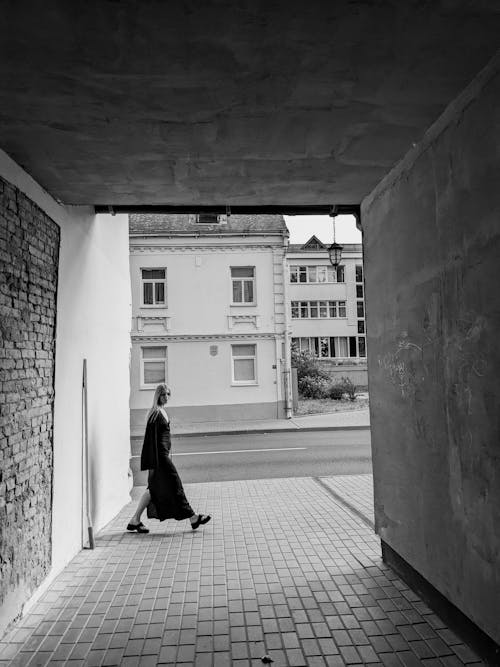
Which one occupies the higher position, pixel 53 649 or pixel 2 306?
pixel 2 306

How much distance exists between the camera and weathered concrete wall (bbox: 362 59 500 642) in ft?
10.7

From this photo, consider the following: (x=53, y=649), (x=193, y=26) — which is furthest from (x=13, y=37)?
(x=53, y=649)

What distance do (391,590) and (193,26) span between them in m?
4.57

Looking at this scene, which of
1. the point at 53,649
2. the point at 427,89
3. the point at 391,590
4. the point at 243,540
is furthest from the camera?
the point at 243,540

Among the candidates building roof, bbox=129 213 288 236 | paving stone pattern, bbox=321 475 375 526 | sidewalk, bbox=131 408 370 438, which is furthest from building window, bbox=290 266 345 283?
paving stone pattern, bbox=321 475 375 526

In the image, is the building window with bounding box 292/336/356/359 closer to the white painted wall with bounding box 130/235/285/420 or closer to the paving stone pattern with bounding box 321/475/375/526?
the white painted wall with bounding box 130/235/285/420

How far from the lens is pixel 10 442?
4242mm

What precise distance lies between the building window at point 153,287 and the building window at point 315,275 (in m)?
19.7

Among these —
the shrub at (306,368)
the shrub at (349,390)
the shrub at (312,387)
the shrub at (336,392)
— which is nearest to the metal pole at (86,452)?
the shrub at (312,387)

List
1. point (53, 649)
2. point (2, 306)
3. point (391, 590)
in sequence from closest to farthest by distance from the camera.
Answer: point (53, 649) < point (2, 306) < point (391, 590)

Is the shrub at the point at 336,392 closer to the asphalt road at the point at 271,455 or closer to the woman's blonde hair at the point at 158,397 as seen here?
the asphalt road at the point at 271,455

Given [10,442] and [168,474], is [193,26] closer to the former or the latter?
[10,442]

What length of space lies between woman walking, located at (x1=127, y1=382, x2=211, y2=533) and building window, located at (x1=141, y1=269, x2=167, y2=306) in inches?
605

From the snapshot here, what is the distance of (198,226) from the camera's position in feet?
73.1
